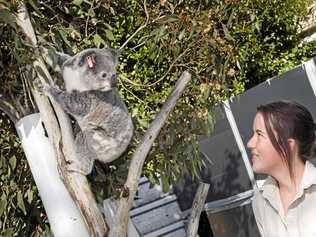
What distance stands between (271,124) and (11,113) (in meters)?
0.66

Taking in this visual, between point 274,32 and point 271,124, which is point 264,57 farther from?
point 271,124

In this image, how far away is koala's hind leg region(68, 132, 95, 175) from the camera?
1.24m

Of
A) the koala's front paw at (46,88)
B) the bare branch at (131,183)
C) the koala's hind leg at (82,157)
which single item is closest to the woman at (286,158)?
the bare branch at (131,183)

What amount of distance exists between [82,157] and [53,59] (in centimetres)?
28

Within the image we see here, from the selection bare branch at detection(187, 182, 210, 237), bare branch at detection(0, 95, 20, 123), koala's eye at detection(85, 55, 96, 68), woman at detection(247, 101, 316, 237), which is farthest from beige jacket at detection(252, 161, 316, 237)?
bare branch at detection(0, 95, 20, 123)

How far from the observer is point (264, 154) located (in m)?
1.23

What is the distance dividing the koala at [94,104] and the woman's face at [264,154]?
31cm

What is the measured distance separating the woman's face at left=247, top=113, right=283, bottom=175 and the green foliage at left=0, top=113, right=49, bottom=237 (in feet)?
2.33

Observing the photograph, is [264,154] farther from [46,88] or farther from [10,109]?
[10,109]

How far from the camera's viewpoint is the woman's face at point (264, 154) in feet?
4.03

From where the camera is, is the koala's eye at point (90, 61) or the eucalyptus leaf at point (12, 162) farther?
the eucalyptus leaf at point (12, 162)

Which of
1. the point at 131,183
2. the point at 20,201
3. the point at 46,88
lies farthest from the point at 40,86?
the point at 20,201

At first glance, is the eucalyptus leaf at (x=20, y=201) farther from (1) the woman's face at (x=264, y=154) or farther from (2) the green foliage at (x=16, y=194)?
(1) the woman's face at (x=264, y=154)

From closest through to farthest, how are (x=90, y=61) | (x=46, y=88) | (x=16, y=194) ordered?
1. (x=90, y=61)
2. (x=46, y=88)
3. (x=16, y=194)
